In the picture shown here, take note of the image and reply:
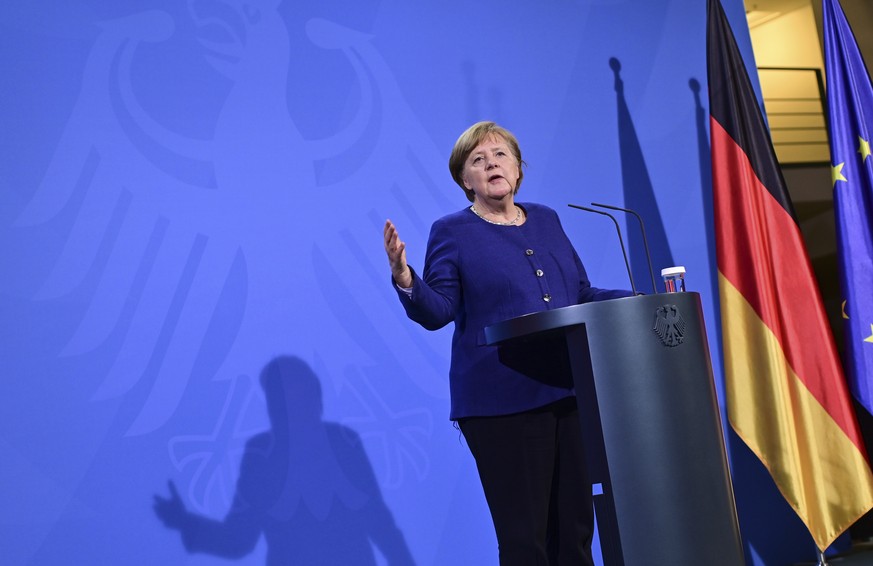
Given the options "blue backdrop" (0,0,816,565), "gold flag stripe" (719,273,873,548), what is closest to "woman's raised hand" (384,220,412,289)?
"blue backdrop" (0,0,816,565)

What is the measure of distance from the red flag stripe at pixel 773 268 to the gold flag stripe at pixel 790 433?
5cm

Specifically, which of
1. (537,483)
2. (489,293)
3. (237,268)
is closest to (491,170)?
(489,293)

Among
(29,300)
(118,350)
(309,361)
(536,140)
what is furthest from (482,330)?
(536,140)

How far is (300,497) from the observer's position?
2803 millimetres

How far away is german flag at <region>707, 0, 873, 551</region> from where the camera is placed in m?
3.28

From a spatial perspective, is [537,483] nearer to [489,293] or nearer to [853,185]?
[489,293]

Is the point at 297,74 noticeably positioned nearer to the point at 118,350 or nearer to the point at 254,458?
the point at 118,350

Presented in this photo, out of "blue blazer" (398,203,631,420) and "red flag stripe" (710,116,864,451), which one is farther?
"red flag stripe" (710,116,864,451)

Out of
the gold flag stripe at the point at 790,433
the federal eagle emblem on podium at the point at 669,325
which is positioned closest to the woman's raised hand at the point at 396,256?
the federal eagle emblem on podium at the point at 669,325

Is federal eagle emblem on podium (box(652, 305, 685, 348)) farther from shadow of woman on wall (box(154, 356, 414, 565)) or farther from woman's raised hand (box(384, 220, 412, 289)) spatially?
shadow of woman on wall (box(154, 356, 414, 565))

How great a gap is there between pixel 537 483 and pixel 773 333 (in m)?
1.85

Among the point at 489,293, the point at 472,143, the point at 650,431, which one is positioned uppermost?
the point at 472,143

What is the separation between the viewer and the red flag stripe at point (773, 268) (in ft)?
11.0

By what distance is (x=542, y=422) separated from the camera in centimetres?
197
